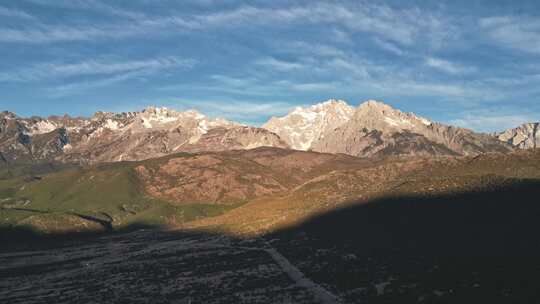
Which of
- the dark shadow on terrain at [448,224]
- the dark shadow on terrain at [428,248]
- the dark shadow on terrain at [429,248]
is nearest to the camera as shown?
the dark shadow on terrain at [429,248]

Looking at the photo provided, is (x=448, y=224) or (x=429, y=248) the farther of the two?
(x=448, y=224)

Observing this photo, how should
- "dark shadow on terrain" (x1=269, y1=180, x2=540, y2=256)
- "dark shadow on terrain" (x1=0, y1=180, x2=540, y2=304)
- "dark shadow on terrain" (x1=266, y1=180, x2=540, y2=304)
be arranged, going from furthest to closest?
"dark shadow on terrain" (x1=269, y1=180, x2=540, y2=256) → "dark shadow on terrain" (x1=0, y1=180, x2=540, y2=304) → "dark shadow on terrain" (x1=266, y1=180, x2=540, y2=304)

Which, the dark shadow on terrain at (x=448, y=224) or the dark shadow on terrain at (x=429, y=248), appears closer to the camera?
the dark shadow on terrain at (x=429, y=248)

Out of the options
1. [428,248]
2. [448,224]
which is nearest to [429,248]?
[428,248]

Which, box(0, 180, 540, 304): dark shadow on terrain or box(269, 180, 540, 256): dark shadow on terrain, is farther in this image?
box(269, 180, 540, 256): dark shadow on terrain

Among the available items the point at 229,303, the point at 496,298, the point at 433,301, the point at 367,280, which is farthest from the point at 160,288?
the point at 496,298

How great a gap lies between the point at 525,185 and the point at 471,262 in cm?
7423

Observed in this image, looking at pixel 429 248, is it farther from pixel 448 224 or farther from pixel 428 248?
pixel 448 224

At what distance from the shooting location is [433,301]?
66.8m

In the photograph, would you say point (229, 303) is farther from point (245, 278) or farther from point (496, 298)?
point (496, 298)

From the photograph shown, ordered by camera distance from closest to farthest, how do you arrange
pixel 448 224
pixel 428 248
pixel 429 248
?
pixel 429 248
pixel 428 248
pixel 448 224

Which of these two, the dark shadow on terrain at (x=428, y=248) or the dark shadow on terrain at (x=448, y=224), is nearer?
the dark shadow on terrain at (x=428, y=248)

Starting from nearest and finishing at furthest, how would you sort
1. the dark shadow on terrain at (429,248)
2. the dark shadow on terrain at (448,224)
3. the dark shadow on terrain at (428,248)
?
the dark shadow on terrain at (429,248) < the dark shadow on terrain at (428,248) < the dark shadow on terrain at (448,224)

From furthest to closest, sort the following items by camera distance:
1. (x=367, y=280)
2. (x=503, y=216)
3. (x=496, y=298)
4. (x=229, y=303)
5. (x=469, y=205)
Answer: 1. (x=469, y=205)
2. (x=503, y=216)
3. (x=367, y=280)
4. (x=229, y=303)
5. (x=496, y=298)
